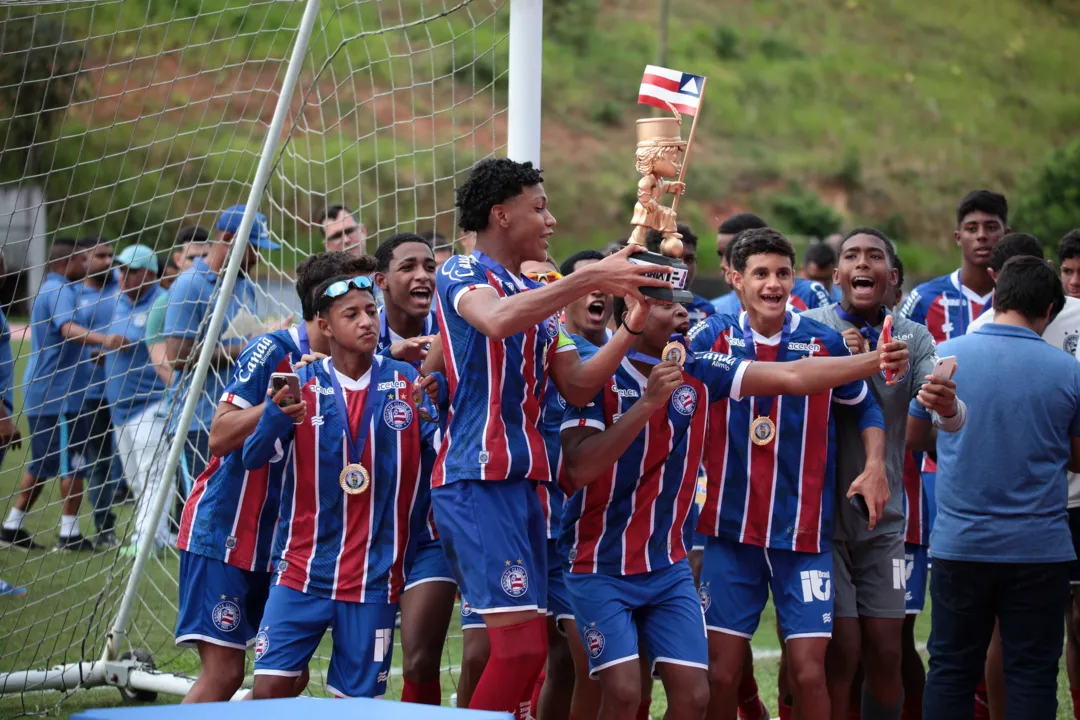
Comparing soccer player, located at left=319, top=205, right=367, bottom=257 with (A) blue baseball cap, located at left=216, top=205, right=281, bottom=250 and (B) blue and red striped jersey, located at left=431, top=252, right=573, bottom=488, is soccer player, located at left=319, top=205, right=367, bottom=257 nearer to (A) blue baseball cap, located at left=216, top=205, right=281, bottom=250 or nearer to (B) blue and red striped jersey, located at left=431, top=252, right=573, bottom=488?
(A) blue baseball cap, located at left=216, top=205, right=281, bottom=250

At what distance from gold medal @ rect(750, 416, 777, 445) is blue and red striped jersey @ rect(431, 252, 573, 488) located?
1013mm

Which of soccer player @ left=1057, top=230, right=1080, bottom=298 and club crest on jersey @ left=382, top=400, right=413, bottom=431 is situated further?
soccer player @ left=1057, top=230, right=1080, bottom=298

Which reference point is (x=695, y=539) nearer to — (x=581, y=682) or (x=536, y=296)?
(x=581, y=682)

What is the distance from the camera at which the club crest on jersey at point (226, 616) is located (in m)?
4.76

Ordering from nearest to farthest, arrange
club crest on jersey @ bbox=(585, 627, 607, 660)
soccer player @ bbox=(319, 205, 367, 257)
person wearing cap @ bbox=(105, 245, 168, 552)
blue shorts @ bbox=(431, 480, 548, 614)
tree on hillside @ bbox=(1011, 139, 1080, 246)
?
blue shorts @ bbox=(431, 480, 548, 614), club crest on jersey @ bbox=(585, 627, 607, 660), soccer player @ bbox=(319, 205, 367, 257), person wearing cap @ bbox=(105, 245, 168, 552), tree on hillside @ bbox=(1011, 139, 1080, 246)

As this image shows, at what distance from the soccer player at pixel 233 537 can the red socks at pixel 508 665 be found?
3.82 feet

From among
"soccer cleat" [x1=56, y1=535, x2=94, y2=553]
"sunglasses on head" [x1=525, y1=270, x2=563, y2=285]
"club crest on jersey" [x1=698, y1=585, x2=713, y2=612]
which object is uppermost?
"sunglasses on head" [x1=525, y1=270, x2=563, y2=285]

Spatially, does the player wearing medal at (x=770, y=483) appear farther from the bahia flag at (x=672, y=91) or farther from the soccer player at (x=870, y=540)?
the bahia flag at (x=672, y=91)

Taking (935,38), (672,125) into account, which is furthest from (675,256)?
(935,38)

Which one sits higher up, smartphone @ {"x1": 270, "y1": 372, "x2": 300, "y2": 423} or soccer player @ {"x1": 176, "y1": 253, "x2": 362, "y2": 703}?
smartphone @ {"x1": 270, "y1": 372, "x2": 300, "y2": 423}

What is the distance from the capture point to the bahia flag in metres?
4.12

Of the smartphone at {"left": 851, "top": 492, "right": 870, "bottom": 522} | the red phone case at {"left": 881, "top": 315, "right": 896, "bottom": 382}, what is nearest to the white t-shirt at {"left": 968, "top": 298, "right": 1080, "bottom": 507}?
the smartphone at {"left": 851, "top": 492, "right": 870, "bottom": 522}

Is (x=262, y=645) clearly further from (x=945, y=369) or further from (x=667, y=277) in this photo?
(x=945, y=369)

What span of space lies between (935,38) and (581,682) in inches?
1888
